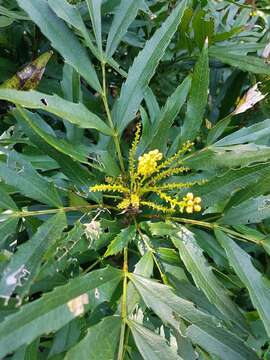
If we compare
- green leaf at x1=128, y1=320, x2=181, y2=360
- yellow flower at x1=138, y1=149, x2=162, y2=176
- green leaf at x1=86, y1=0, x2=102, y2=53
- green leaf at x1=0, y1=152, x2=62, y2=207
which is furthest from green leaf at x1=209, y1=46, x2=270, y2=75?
green leaf at x1=128, y1=320, x2=181, y2=360

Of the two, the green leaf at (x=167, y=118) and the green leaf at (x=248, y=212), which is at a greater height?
the green leaf at (x=167, y=118)

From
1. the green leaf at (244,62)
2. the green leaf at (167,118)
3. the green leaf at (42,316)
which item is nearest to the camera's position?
the green leaf at (42,316)

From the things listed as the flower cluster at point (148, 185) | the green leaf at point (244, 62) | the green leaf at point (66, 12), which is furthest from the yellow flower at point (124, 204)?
the green leaf at point (244, 62)

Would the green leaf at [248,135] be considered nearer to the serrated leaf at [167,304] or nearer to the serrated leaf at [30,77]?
the serrated leaf at [167,304]

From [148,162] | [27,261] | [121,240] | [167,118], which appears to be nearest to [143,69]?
[167,118]

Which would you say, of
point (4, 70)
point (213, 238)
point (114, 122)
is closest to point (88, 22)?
point (4, 70)

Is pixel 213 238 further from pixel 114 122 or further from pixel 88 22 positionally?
pixel 88 22

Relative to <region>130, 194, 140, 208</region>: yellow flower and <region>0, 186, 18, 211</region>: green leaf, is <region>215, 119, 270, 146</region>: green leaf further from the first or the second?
<region>0, 186, 18, 211</region>: green leaf
